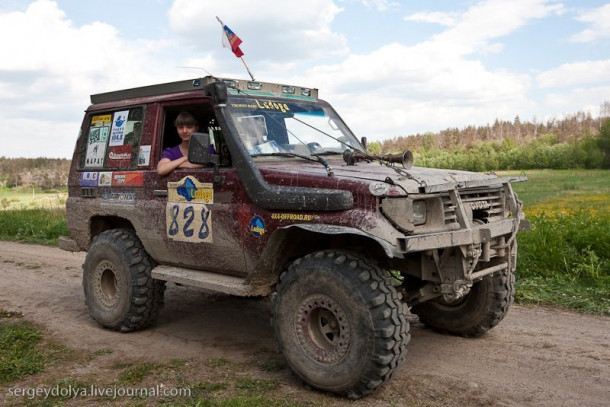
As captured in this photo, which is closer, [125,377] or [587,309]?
[125,377]

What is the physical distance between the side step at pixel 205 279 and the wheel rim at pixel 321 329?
656 mm

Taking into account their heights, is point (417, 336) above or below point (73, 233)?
below

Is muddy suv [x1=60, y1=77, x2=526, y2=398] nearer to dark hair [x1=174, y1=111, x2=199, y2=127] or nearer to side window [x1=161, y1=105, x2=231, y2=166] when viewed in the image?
side window [x1=161, y1=105, x2=231, y2=166]

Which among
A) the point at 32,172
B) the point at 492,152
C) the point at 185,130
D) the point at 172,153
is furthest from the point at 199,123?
the point at 492,152

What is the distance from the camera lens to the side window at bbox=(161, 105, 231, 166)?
18.4 ft

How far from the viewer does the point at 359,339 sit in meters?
4.24

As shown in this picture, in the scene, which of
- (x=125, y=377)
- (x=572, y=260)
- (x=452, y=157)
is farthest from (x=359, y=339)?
(x=452, y=157)

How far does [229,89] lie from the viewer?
18.1ft

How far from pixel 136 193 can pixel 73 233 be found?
137 centimetres

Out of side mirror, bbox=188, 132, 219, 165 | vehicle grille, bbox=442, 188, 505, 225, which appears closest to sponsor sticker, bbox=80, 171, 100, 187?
side mirror, bbox=188, 132, 219, 165

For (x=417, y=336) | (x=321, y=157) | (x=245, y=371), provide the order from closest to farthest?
(x=245, y=371) < (x=321, y=157) < (x=417, y=336)

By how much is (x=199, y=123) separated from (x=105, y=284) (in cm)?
209

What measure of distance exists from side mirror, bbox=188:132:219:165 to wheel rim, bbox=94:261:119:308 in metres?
1.99

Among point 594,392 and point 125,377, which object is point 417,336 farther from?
point 125,377
